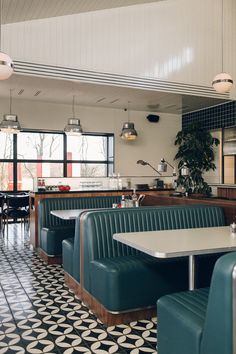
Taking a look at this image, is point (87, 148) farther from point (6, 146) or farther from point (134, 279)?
point (134, 279)

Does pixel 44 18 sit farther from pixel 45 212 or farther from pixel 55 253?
pixel 55 253

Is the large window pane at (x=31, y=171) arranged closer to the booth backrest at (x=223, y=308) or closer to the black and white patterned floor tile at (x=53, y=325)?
the black and white patterned floor tile at (x=53, y=325)

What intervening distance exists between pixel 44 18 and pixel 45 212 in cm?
335

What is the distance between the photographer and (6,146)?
938cm

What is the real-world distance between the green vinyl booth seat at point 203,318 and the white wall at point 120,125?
7820 mm

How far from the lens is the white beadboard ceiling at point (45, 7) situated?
5090mm

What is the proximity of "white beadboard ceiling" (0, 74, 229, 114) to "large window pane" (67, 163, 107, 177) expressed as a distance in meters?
1.78

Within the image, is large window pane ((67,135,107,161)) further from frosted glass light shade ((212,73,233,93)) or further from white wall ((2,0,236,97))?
frosted glass light shade ((212,73,233,93))

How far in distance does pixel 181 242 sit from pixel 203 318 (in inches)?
26.1

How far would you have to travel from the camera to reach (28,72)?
5.97 metres

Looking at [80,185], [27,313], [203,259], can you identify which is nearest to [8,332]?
[27,313]

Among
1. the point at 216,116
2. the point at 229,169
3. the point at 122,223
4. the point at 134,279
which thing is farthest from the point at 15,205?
the point at 216,116

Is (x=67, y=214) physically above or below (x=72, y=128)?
below

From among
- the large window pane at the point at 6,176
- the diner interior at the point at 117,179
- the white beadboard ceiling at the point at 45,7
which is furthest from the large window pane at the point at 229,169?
the large window pane at the point at 6,176
